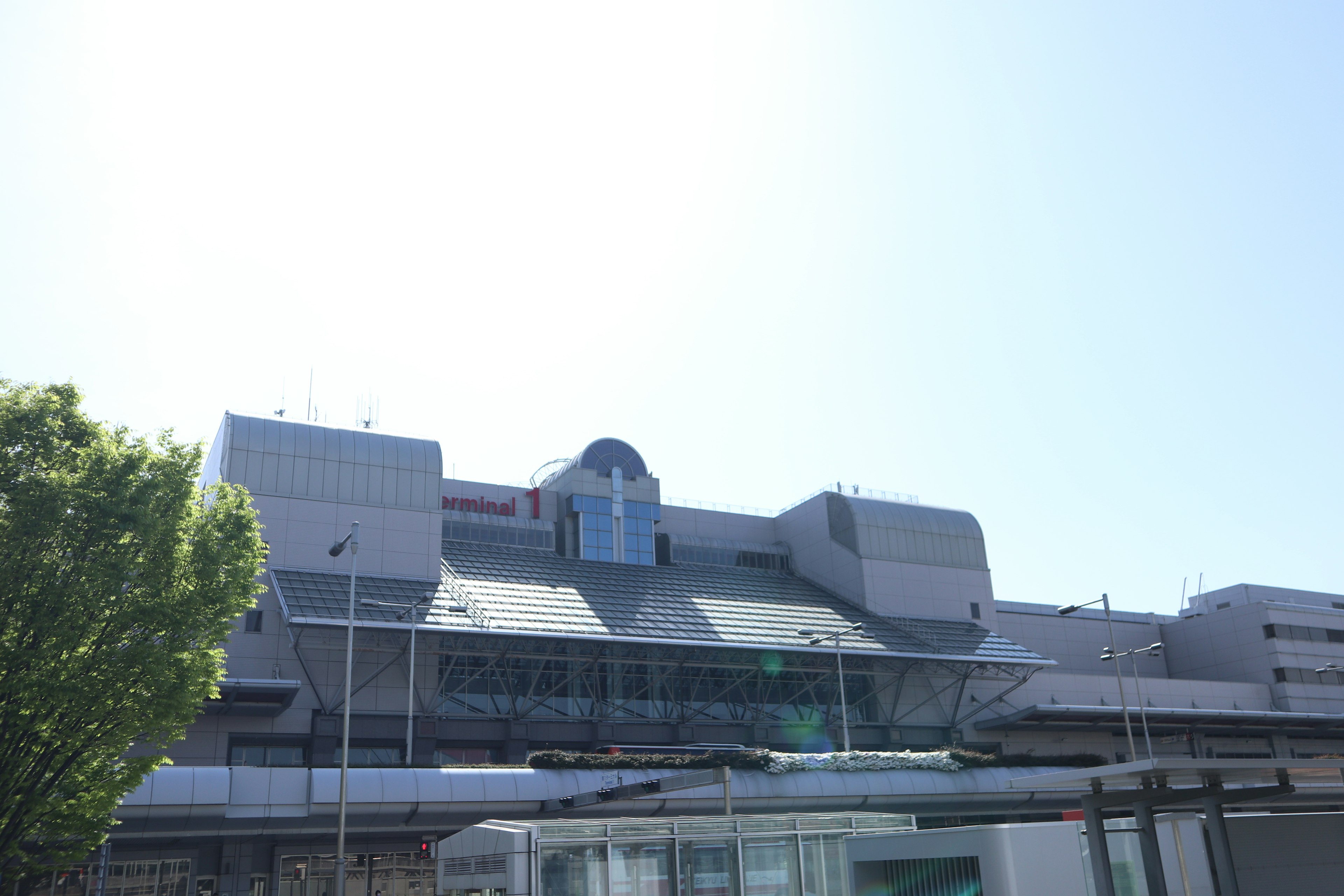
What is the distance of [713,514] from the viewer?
268 ft

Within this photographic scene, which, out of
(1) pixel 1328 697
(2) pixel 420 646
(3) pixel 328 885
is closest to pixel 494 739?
(2) pixel 420 646

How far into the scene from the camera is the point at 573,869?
23.5 meters

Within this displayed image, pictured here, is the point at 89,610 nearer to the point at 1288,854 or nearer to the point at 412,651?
the point at 412,651

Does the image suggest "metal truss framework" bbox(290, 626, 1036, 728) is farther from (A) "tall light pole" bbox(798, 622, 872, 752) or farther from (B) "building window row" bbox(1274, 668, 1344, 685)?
(B) "building window row" bbox(1274, 668, 1344, 685)

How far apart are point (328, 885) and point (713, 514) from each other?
4036 cm

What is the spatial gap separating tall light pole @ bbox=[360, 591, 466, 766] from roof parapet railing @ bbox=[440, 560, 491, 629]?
88 centimetres

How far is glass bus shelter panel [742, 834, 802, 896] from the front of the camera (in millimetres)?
25672

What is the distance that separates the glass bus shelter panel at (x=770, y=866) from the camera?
25.7 m

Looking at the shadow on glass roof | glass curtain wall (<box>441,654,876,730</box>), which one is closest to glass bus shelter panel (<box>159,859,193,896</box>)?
glass curtain wall (<box>441,654,876,730</box>)

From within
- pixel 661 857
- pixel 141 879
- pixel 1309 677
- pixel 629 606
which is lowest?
pixel 661 857

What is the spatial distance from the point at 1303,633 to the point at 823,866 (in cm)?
8012

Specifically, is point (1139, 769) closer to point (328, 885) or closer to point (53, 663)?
point (53, 663)

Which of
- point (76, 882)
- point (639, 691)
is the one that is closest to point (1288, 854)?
point (639, 691)

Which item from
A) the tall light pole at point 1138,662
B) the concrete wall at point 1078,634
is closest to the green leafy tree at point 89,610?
the tall light pole at point 1138,662
